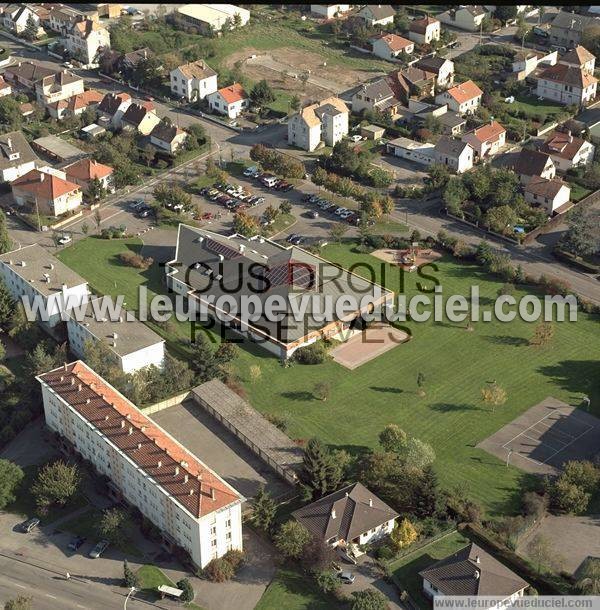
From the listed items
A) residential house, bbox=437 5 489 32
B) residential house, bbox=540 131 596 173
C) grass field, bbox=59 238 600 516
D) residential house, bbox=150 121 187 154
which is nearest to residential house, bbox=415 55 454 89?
residential house, bbox=437 5 489 32

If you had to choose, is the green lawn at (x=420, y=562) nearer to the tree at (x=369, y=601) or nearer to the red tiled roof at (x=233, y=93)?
the tree at (x=369, y=601)

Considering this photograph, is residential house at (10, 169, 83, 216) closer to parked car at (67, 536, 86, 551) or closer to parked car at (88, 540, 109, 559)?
parked car at (67, 536, 86, 551)

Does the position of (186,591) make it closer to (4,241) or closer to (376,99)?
(4,241)

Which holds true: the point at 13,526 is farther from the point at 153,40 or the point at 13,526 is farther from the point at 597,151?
the point at 153,40

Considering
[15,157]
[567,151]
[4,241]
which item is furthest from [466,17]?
[4,241]

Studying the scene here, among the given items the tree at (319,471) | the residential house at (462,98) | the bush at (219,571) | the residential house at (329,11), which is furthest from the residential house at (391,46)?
the bush at (219,571)

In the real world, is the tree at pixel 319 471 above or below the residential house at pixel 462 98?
below
